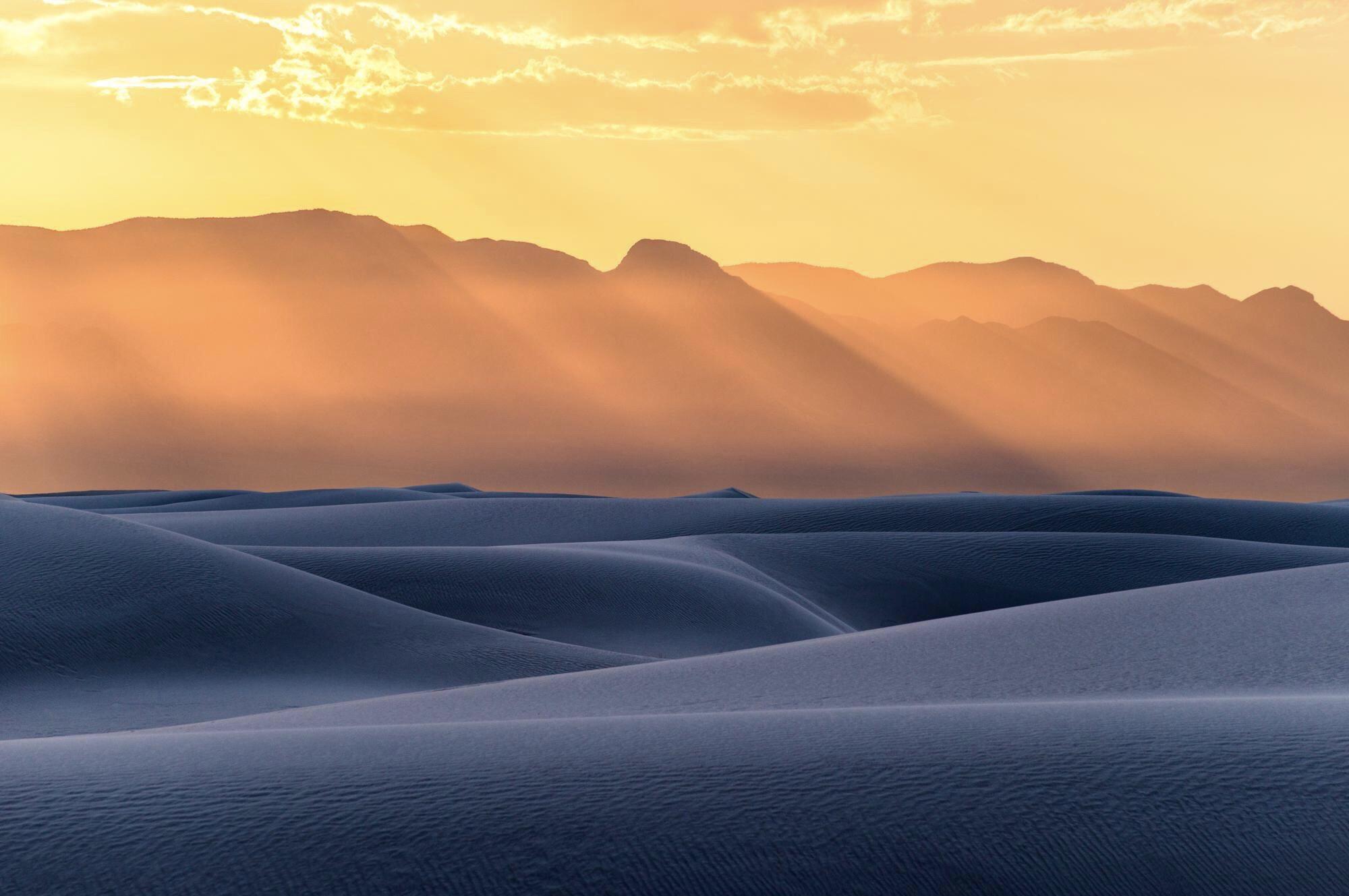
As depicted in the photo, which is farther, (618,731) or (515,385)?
(515,385)

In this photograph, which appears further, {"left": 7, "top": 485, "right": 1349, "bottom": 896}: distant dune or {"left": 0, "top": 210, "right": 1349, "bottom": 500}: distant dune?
{"left": 0, "top": 210, "right": 1349, "bottom": 500}: distant dune

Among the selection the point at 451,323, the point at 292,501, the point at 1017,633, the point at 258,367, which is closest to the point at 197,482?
the point at 258,367

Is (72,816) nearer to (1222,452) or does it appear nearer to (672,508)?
(672,508)

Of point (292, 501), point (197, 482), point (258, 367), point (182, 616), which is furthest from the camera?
point (258, 367)

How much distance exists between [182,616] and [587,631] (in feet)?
15.2

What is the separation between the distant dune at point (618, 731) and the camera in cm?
373

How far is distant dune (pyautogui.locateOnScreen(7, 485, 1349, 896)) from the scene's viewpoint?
3.73m

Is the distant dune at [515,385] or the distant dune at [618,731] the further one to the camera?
the distant dune at [515,385]

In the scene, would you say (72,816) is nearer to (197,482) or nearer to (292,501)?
(292,501)

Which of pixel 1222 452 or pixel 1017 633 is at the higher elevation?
pixel 1017 633

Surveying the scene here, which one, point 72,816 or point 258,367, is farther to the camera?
point 258,367

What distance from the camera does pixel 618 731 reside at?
4.93 metres

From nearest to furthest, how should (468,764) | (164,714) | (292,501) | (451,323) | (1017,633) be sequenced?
(468,764) → (1017,633) → (164,714) → (292,501) → (451,323)

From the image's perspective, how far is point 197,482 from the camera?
138m
